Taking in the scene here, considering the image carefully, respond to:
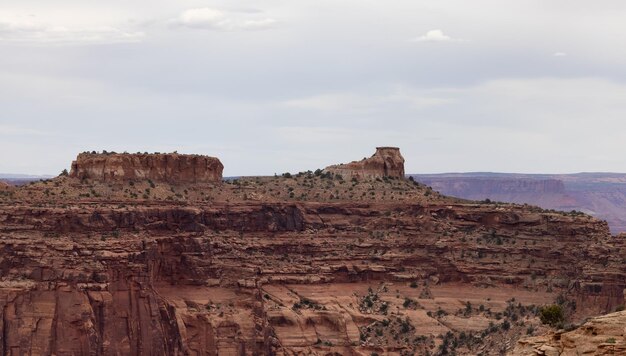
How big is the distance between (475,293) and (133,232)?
814 inches

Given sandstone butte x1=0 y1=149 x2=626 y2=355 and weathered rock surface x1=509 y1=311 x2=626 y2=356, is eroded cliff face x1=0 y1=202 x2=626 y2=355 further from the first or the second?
weathered rock surface x1=509 y1=311 x2=626 y2=356

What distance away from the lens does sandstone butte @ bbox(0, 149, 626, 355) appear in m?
96.1

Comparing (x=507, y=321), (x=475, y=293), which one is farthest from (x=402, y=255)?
(x=507, y=321)

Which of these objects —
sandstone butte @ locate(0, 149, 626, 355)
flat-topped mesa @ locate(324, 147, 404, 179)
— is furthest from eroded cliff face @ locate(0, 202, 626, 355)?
flat-topped mesa @ locate(324, 147, 404, 179)

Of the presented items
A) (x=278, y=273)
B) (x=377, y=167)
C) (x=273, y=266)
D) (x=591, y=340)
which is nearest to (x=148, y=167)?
(x=273, y=266)

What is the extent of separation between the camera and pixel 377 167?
120m

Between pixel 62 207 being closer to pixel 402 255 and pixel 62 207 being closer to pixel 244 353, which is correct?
pixel 244 353

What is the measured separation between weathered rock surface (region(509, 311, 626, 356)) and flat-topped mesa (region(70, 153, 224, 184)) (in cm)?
7093

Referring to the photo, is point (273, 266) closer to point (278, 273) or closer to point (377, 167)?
point (278, 273)

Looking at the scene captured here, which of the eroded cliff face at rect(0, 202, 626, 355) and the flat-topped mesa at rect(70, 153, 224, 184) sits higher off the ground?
the flat-topped mesa at rect(70, 153, 224, 184)

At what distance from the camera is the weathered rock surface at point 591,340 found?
36.0 metres

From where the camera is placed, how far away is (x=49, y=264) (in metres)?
95.9

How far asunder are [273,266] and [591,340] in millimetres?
71756

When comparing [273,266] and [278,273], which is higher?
[273,266]
